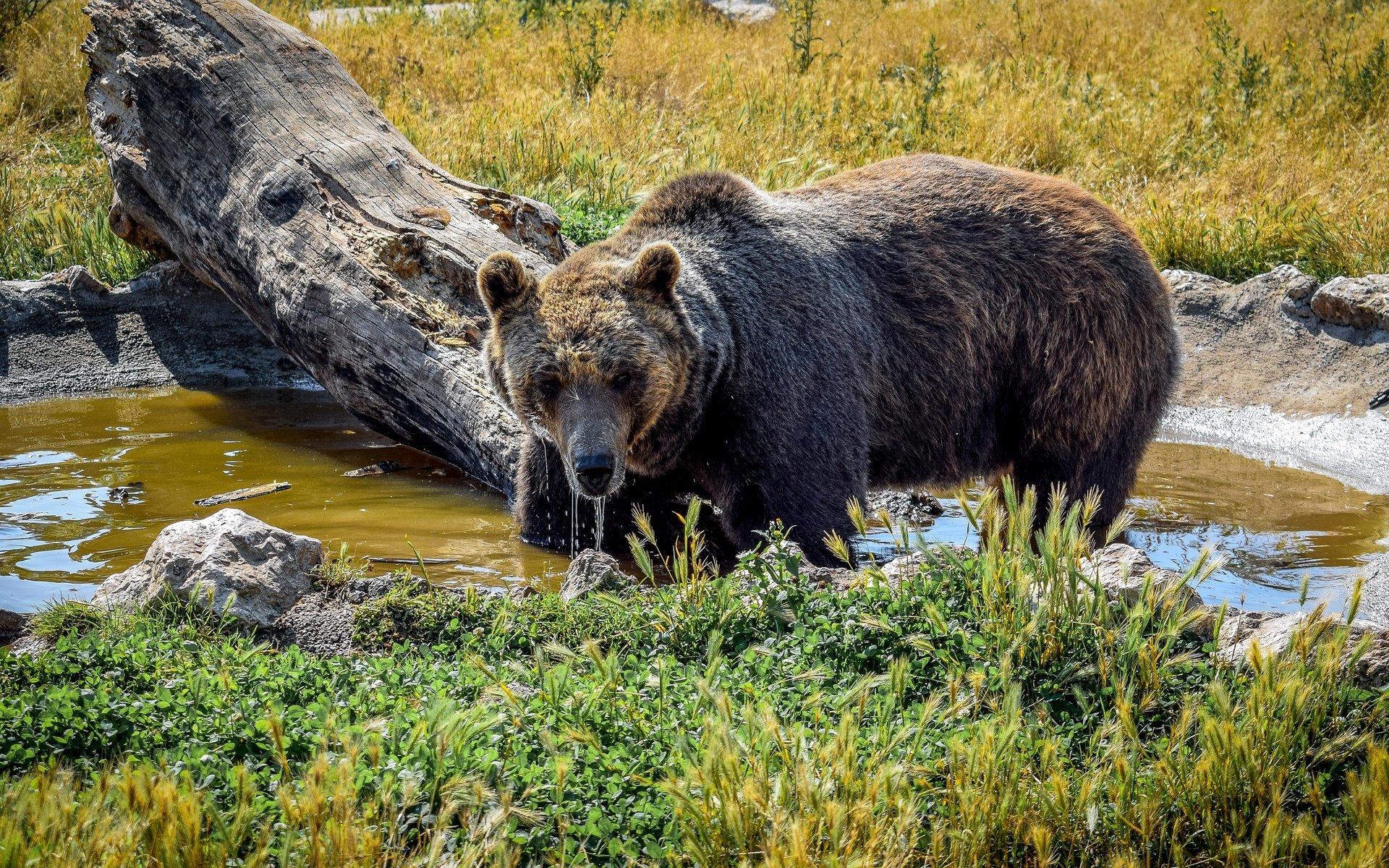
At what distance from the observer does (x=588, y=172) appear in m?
9.48

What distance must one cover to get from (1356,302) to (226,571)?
22.1 ft

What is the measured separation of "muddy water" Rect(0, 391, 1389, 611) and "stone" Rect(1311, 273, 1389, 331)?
3.98ft

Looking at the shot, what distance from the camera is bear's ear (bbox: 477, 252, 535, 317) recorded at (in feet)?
16.3

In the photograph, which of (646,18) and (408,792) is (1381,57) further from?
(408,792)

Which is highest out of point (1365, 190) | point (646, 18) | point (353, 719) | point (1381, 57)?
point (646, 18)

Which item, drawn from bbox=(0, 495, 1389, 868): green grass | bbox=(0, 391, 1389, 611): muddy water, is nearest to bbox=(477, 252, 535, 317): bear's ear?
bbox=(0, 391, 1389, 611): muddy water

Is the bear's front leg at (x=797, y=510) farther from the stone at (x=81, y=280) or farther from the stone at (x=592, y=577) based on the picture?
the stone at (x=81, y=280)

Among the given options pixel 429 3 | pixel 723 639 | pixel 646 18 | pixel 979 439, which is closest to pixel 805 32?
pixel 646 18

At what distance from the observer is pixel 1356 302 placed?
7.59 meters

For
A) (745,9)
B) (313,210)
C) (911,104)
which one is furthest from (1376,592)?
(745,9)

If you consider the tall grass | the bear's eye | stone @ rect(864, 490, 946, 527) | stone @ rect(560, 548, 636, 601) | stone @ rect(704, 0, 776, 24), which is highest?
stone @ rect(704, 0, 776, 24)

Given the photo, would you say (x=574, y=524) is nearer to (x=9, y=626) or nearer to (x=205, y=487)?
(x=205, y=487)

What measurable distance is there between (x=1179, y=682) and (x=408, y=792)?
2.01 m

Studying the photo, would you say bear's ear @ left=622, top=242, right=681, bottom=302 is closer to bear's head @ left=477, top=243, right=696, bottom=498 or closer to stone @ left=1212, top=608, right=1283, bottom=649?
bear's head @ left=477, top=243, right=696, bottom=498
